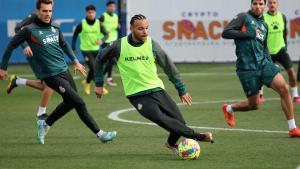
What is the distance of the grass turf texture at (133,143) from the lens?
11977mm

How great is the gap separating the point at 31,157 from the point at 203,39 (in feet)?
73.4

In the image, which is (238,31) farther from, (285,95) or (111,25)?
(111,25)

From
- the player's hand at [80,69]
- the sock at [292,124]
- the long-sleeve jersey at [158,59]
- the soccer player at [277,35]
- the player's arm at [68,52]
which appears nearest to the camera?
the long-sleeve jersey at [158,59]

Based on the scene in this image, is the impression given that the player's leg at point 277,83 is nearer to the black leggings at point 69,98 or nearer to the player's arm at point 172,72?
the player's arm at point 172,72

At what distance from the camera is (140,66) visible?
12539 mm

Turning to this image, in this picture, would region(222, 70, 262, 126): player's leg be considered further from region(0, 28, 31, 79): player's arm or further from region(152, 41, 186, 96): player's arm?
region(0, 28, 31, 79): player's arm

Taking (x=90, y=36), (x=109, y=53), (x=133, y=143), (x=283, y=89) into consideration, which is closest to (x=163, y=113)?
(x=109, y=53)

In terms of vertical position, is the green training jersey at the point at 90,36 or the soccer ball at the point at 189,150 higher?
the soccer ball at the point at 189,150

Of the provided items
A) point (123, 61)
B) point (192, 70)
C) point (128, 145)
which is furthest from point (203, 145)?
point (192, 70)

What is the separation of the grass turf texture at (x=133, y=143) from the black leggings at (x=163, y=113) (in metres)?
Result: 0.38

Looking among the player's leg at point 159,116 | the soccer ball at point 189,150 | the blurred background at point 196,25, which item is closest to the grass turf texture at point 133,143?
the soccer ball at point 189,150

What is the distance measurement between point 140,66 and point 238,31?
2.35 metres

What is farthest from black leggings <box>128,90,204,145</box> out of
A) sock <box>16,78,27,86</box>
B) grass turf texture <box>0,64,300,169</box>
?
sock <box>16,78,27,86</box>

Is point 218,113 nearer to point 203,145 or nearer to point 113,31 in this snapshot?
point 203,145
